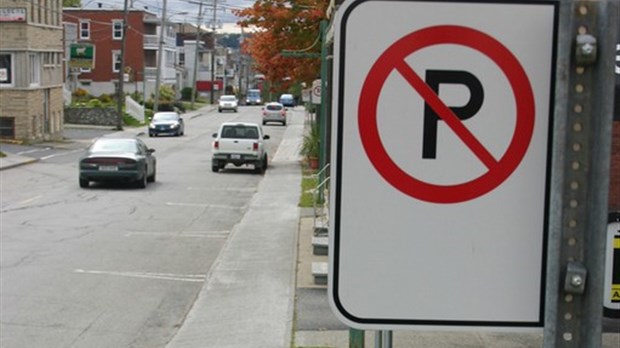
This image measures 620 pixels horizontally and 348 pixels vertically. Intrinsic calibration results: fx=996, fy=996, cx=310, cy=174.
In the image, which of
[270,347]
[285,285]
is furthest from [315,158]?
[270,347]

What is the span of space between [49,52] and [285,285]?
38445 mm

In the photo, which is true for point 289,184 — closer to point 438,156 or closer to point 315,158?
point 315,158

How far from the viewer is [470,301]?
217 centimetres

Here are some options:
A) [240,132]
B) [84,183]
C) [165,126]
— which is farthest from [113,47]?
[84,183]

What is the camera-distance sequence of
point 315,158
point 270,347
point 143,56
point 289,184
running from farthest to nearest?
1. point 143,56
2. point 315,158
3. point 289,184
4. point 270,347

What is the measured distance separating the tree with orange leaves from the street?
3710mm

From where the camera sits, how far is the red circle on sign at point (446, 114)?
6.89ft

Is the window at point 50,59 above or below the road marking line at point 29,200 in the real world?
above

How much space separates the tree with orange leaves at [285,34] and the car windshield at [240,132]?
83.7 inches

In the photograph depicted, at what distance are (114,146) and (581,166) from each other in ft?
89.0

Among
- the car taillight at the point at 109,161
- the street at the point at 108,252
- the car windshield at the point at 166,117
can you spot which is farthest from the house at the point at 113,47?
the car taillight at the point at 109,161

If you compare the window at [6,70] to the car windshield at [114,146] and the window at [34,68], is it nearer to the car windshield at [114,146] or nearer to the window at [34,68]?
the window at [34,68]

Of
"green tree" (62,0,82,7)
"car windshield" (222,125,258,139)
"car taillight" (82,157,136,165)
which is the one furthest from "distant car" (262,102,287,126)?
"green tree" (62,0,82,7)

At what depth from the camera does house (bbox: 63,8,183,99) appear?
8706cm
